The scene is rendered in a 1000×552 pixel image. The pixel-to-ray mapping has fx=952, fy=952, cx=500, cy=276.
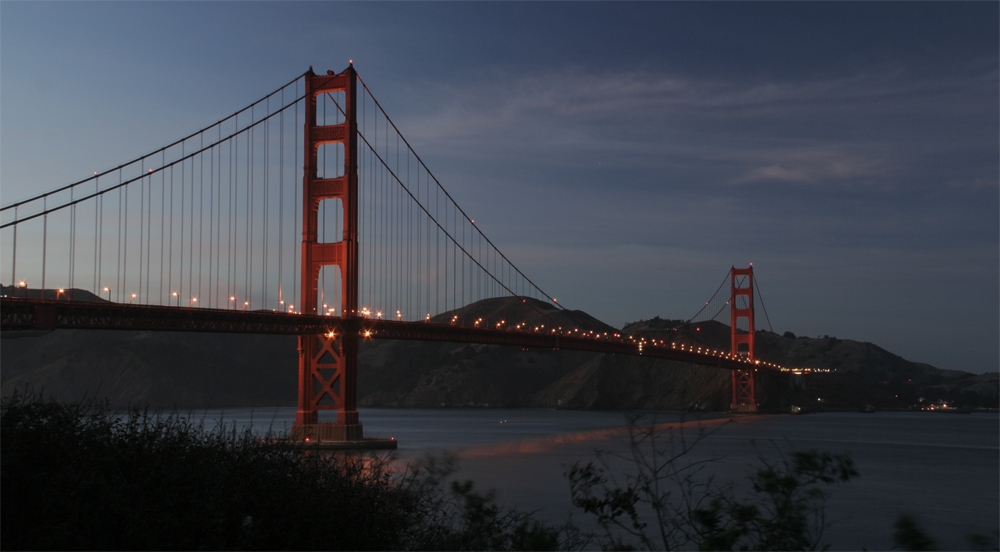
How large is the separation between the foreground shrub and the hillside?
95332 mm

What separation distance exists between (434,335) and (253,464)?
35.9m

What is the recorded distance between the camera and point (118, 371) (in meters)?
123

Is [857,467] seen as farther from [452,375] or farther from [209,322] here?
[452,375]

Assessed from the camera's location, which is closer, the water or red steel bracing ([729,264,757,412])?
the water

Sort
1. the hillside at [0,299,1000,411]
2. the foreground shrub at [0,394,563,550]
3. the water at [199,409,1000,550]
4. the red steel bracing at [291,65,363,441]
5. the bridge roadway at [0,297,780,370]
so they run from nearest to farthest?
the foreground shrub at [0,394,563,550], the water at [199,409,1000,550], the bridge roadway at [0,297,780,370], the red steel bracing at [291,65,363,441], the hillside at [0,299,1000,411]

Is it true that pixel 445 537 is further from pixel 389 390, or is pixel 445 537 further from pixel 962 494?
pixel 389 390

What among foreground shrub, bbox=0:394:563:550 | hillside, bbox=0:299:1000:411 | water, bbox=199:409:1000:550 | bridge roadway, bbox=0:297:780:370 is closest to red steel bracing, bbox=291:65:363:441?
bridge roadway, bbox=0:297:780:370

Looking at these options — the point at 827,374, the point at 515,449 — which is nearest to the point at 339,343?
the point at 515,449

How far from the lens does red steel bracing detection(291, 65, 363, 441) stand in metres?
39.5

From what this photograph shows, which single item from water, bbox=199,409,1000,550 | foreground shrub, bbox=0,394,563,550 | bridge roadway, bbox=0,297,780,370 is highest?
bridge roadway, bbox=0,297,780,370

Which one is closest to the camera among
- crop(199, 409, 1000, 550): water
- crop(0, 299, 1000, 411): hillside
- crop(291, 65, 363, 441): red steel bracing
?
crop(199, 409, 1000, 550): water

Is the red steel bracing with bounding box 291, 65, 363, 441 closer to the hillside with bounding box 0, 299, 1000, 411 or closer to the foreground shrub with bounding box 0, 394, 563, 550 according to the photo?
the foreground shrub with bounding box 0, 394, 563, 550

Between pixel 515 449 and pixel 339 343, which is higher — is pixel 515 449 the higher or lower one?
the lower one

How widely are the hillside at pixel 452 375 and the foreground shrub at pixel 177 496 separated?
9533 centimetres
